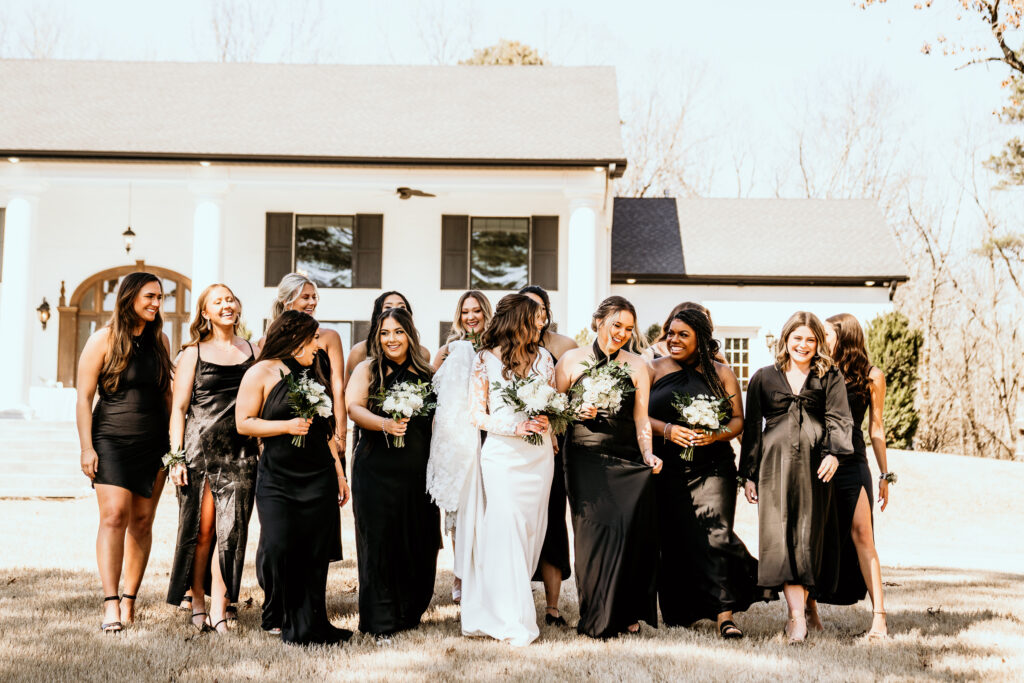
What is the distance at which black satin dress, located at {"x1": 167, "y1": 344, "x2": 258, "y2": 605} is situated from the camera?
5.81 meters

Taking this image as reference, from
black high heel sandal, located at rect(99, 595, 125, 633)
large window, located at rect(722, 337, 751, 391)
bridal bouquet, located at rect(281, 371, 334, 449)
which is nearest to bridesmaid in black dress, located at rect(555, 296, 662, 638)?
bridal bouquet, located at rect(281, 371, 334, 449)

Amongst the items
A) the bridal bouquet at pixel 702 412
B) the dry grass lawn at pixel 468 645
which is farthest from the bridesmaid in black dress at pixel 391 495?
the bridal bouquet at pixel 702 412

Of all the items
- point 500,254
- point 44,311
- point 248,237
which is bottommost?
point 44,311

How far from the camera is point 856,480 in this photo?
6.06 m

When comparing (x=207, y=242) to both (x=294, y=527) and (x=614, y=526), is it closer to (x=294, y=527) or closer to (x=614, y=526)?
(x=294, y=527)

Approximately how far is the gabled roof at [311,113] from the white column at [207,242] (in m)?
1.08

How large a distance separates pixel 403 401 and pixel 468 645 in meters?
1.50

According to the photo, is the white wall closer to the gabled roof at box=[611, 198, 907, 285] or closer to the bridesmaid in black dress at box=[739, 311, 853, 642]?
the gabled roof at box=[611, 198, 907, 285]

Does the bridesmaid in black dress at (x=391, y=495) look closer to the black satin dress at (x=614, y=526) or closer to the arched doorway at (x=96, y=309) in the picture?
the black satin dress at (x=614, y=526)

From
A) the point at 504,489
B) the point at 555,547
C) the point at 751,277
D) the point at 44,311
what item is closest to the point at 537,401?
the point at 504,489

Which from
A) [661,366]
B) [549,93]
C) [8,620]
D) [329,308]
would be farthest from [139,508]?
[549,93]

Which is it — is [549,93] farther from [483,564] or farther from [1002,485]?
[483,564]

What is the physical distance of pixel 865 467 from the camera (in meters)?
6.17

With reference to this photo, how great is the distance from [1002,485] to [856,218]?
33.2 feet
